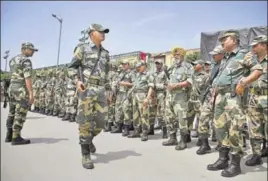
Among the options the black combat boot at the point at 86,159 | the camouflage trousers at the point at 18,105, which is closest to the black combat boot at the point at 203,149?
the black combat boot at the point at 86,159

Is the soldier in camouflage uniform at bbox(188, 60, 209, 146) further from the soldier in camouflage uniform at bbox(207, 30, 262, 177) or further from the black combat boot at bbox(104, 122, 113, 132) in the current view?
the black combat boot at bbox(104, 122, 113, 132)

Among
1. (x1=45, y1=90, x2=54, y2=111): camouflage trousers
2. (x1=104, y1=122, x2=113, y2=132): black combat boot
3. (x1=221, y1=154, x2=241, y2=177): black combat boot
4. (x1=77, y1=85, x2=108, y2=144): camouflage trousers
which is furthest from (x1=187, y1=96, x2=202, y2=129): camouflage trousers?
(x1=45, y1=90, x2=54, y2=111): camouflage trousers

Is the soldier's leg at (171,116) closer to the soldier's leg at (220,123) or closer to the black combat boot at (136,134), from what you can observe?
the black combat boot at (136,134)

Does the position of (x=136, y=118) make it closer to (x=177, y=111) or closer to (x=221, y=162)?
(x=177, y=111)

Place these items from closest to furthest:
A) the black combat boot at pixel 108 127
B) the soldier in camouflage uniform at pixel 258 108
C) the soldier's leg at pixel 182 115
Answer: the soldier in camouflage uniform at pixel 258 108 < the soldier's leg at pixel 182 115 < the black combat boot at pixel 108 127

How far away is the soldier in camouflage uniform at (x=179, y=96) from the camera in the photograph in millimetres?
5535

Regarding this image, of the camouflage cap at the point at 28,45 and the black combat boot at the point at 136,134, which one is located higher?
the camouflage cap at the point at 28,45

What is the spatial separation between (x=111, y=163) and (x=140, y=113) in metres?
2.47

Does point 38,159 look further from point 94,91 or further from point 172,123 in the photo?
point 172,123

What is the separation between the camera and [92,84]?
439cm

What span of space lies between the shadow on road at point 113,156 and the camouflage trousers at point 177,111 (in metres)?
1.09

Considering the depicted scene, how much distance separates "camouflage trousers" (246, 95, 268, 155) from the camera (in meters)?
4.56

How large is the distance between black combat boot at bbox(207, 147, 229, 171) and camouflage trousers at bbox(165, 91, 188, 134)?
134 centimetres

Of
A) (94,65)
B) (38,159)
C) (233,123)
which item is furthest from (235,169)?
(38,159)
